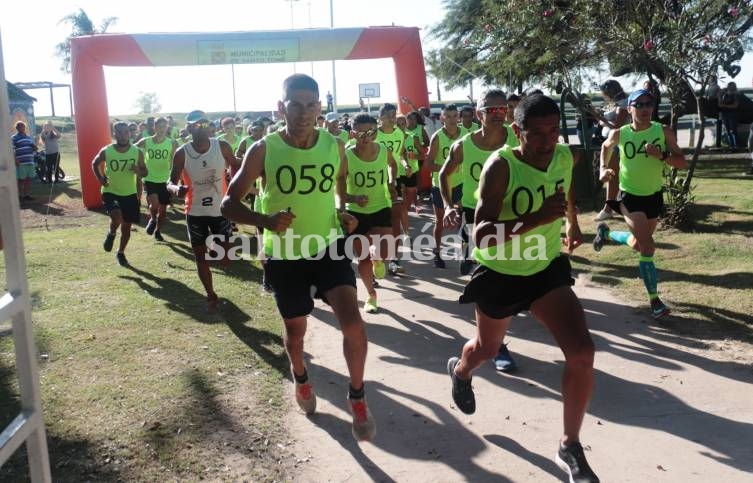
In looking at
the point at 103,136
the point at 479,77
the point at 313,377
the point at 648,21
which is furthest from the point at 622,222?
the point at 479,77

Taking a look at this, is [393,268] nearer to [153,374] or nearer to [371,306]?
[371,306]

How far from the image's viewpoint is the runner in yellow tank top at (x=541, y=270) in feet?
11.1

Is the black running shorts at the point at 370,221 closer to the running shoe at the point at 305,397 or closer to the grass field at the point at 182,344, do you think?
the grass field at the point at 182,344

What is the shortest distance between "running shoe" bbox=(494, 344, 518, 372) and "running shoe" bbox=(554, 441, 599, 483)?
5.32 ft

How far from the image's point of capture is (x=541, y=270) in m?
3.71

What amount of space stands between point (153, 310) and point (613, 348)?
4.61m

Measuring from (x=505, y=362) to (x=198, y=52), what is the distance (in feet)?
40.3

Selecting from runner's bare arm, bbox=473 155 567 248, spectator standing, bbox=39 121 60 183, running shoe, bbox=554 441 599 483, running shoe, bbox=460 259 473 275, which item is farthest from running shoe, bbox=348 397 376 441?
spectator standing, bbox=39 121 60 183

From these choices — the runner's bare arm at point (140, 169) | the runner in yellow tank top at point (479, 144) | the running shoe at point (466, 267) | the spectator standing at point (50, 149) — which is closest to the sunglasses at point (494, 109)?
the runner in yellow tank top at point (479, 144)

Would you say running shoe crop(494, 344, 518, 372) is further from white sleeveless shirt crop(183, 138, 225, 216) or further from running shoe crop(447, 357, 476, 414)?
white sleeveless shirt crop(183, 138, 225, 216)

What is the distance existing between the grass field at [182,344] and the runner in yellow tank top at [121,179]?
668 millimetres

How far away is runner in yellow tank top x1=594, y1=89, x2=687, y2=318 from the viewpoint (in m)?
6.25

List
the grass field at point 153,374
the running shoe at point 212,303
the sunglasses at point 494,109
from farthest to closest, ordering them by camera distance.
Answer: the running shoe at point 212,303, the sunglasses at point 494,109, the grass field at point 153,374

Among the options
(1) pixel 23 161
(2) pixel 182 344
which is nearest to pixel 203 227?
(2) pixel 182 344
